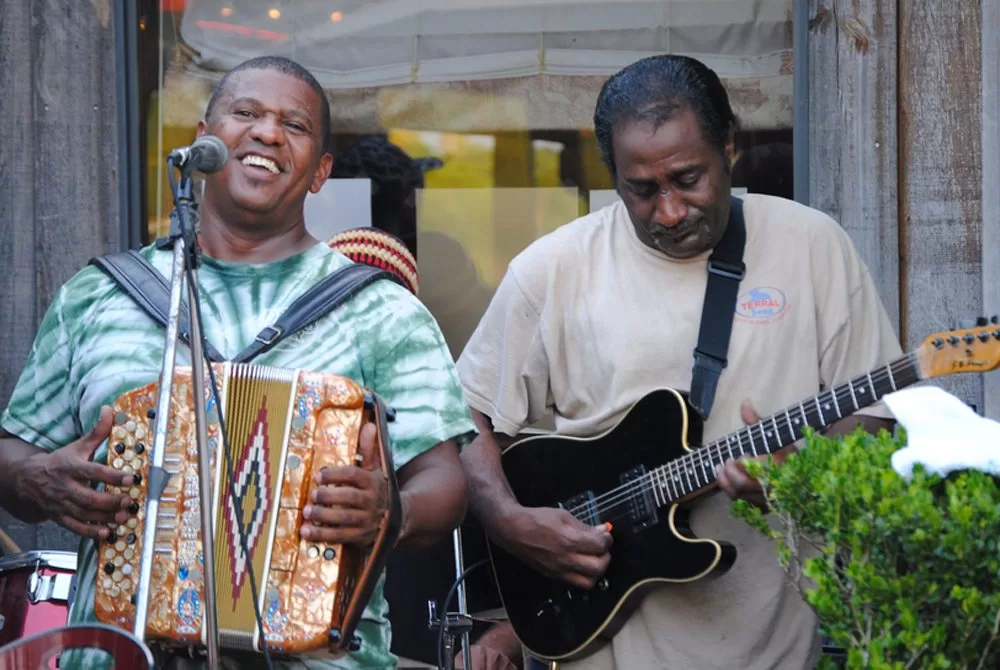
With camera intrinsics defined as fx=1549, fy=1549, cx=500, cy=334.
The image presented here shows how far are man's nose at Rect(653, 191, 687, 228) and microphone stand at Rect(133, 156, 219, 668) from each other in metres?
1.35

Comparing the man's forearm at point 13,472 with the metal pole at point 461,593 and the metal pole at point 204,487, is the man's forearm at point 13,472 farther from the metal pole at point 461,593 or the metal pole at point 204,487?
the metal pole at point 461,593

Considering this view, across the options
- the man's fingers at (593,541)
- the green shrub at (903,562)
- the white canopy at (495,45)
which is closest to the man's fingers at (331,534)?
the green shrub at (903,562)

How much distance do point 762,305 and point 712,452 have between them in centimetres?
39

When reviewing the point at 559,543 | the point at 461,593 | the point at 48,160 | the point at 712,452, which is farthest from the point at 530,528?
the point at 48,160

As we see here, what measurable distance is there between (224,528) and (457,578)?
154 cm

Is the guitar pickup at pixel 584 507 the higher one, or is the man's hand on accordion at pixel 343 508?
the man's hand on accordion at pixel 343 508

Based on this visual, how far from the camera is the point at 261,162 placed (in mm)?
3523

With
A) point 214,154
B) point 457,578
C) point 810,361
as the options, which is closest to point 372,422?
point 214,154

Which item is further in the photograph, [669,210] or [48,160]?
[48,160]

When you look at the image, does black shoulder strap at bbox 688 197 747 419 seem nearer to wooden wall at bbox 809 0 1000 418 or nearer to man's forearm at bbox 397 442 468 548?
man's forearm at bbox 397 442 468 548

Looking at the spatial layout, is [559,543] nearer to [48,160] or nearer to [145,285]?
[145,285]

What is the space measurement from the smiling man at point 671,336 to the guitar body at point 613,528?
3 centimetres

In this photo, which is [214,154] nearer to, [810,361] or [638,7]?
[810,361]

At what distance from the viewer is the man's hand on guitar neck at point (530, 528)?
3949 mm
